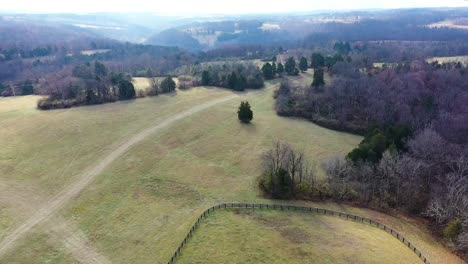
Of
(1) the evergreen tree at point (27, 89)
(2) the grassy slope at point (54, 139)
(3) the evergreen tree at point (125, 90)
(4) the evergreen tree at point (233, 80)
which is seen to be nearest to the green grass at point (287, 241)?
(2) the grassy slope at point (54, 139)

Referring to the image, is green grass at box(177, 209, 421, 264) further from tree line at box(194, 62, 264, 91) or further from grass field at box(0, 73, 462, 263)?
tree line at box(194, 62, 264, 91)

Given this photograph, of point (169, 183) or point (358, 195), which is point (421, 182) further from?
point (169, 183)

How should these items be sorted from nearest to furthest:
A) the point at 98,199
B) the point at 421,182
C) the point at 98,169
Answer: the point at 98,199 → the point at 421,182 → the point at 98,169

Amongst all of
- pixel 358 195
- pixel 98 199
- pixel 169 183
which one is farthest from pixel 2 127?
pixel 358 195

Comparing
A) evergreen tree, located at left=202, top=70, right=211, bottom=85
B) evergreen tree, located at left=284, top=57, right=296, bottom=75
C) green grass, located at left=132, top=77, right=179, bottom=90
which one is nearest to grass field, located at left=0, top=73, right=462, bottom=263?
green grass, located at left=132, top=77, right=179, bottom=90

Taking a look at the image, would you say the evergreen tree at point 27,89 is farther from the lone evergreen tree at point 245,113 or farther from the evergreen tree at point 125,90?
the lone evergreen tree at point 245,113
